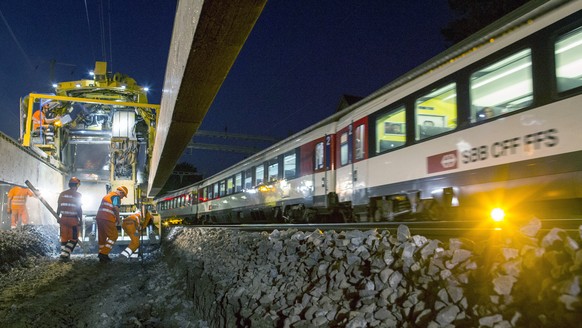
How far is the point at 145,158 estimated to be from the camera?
48.7ft

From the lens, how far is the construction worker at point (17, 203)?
10498 millimetres

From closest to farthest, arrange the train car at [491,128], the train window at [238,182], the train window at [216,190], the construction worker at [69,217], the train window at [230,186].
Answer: the train car at [491,128] < the construction worker at [69,217] < the train window at [238,182] < the train window at [230,186] < the train window at [216,190]

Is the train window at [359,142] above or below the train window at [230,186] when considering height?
above

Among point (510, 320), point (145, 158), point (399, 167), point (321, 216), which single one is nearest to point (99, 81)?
point (145, 158)

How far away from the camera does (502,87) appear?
Answer: 6121mm

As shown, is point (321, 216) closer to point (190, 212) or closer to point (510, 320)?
point (510, 320)

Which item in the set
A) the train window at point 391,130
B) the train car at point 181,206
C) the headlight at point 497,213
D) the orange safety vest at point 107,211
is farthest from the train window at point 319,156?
the train car at point 181,206

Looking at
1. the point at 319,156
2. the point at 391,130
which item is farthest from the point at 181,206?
the point at 391,130

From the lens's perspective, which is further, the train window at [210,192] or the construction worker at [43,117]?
the train window at [210,192]

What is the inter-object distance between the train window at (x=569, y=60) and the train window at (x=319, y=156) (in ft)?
22.2

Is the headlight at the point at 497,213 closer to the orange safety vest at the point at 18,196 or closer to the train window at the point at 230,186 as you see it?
the orange safety vest at the point at 18,196

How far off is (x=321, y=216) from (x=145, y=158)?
20.9 feet

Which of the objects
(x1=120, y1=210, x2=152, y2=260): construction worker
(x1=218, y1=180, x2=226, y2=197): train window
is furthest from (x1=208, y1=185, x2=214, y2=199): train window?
(x1=120, y1=210, x2=152, y2=260): construction worker

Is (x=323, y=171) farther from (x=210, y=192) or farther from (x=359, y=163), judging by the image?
(x=210, y=192)
